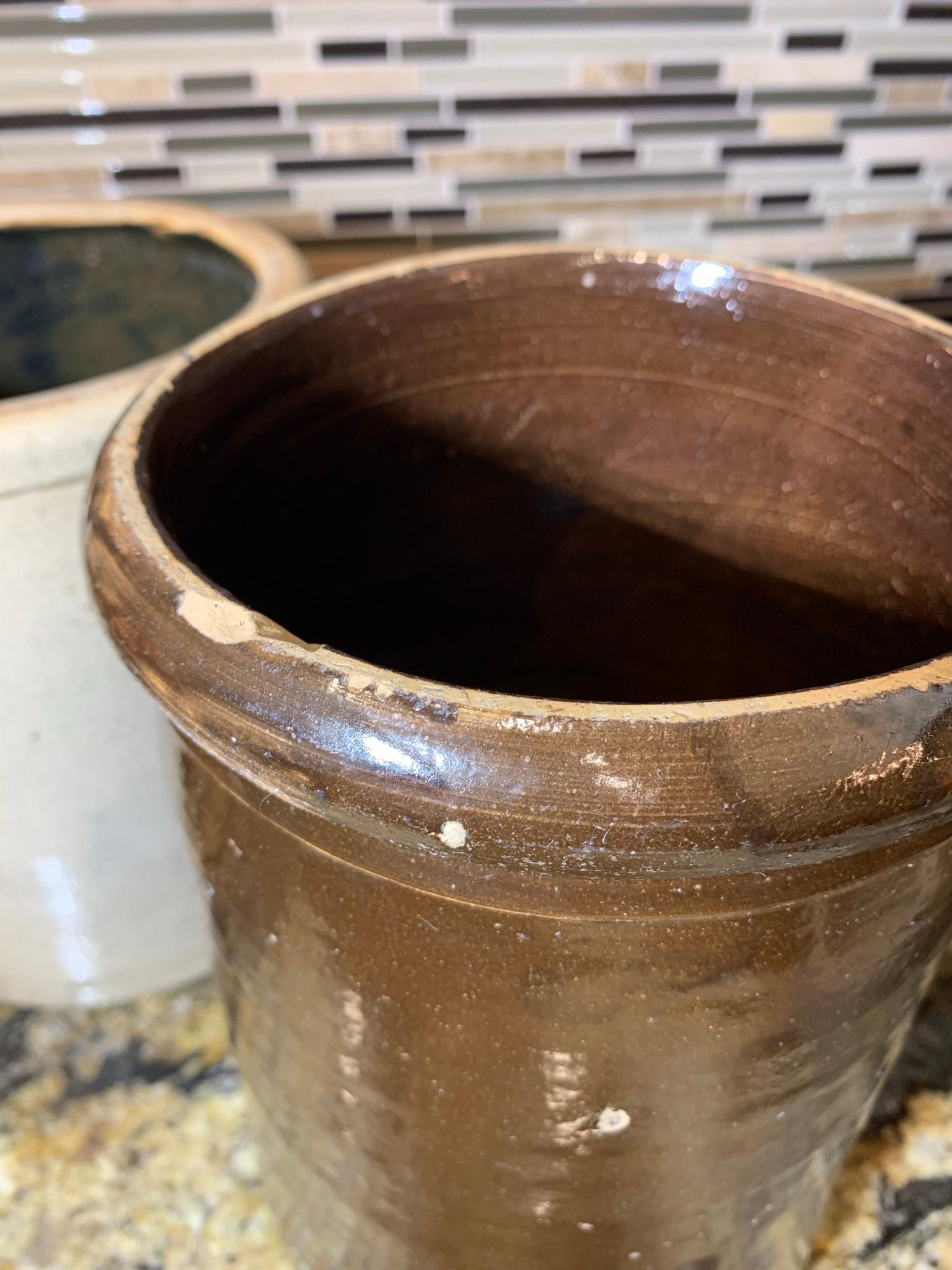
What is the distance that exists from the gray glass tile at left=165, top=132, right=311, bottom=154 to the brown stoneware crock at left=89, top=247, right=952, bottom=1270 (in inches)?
11.6

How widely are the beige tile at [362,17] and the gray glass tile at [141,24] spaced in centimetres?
2

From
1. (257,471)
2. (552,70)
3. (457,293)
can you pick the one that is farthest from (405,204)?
(257,471)

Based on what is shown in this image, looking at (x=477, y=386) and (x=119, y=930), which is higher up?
(x=477, y=386)

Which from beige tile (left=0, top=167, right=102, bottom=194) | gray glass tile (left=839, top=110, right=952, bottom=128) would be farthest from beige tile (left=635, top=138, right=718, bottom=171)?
beige tile (left=0, top=167, right=102, bottom=194)

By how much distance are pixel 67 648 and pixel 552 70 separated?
1.75 ft

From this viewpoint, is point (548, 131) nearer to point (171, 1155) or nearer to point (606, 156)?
point (606, 156)

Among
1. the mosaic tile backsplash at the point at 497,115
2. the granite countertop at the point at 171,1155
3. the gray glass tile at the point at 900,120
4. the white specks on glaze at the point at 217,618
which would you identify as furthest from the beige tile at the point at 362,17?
the granite countertop at the point at 171,1155

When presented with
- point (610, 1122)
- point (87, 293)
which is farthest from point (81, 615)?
point (610, 1122)

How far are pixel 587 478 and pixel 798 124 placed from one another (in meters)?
0.40

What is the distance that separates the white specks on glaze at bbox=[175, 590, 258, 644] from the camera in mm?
332

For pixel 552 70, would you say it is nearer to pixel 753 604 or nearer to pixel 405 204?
pixel 405 204

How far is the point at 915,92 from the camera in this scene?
83 centimetres

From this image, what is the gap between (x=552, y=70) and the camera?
→ 30.7 inches

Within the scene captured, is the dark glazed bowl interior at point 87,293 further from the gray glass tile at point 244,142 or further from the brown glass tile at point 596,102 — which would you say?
the brown glass tile at point 596,102
